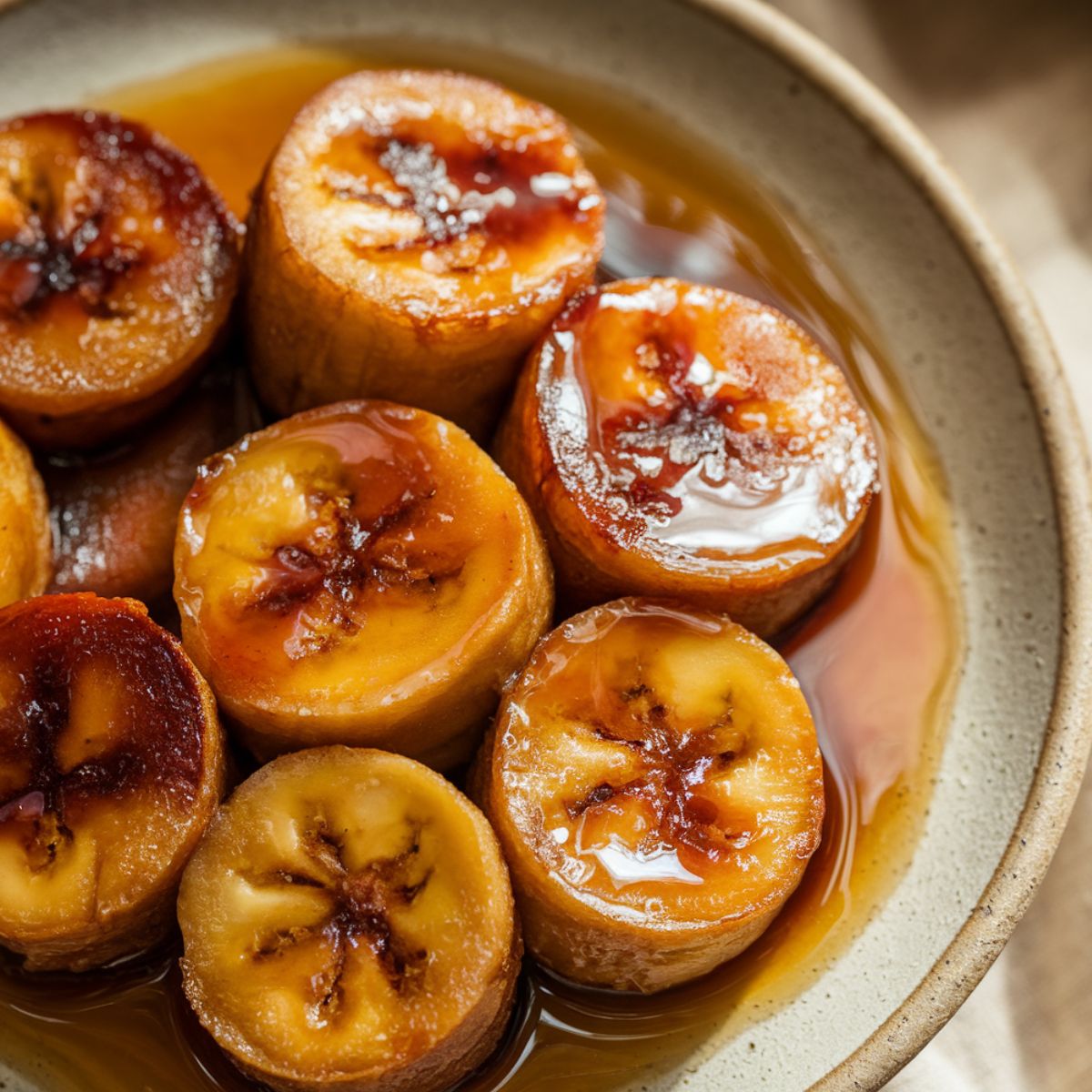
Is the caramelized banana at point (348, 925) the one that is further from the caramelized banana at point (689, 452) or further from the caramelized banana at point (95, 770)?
the caramelized banana at point (689, 452)

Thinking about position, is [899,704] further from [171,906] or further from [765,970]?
[171,906]

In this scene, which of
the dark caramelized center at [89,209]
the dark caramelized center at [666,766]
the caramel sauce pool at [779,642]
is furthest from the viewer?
the dark caramelized center at [89,209]

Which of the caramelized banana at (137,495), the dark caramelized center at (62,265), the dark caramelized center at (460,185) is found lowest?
the caramelized banana at (137,495)

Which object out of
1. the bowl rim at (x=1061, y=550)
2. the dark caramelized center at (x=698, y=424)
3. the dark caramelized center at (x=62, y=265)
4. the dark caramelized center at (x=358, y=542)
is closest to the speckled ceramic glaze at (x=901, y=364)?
the bowl rim at (x=1061, y=550)

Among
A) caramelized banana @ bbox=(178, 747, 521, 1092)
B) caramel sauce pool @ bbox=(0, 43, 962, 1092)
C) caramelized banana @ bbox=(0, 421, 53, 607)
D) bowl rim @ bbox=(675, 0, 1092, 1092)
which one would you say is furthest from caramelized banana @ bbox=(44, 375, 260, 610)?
bowl rim @ bbox=(675, 0, 1092, 1092)

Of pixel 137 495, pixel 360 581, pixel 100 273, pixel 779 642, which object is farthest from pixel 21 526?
pixel 779 642

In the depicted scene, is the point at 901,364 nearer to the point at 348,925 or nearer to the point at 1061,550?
the point at 1061,550

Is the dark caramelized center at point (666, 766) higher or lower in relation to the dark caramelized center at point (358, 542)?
lower
